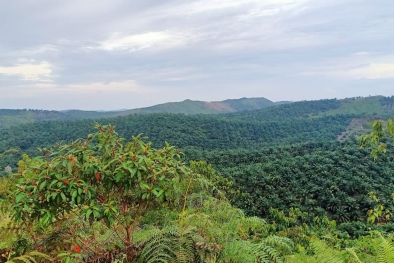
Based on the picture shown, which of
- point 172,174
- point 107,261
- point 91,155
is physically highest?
point 91,155

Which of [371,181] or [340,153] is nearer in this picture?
[371,181]

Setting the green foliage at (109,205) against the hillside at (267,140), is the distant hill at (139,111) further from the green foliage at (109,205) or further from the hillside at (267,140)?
the green foliage at (109,205)

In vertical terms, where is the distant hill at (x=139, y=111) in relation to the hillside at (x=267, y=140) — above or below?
above

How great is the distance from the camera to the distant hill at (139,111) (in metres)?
114

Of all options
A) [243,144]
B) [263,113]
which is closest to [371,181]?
[243,144]

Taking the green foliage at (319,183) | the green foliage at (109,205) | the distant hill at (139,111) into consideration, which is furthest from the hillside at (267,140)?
the distant hill at (139,111)

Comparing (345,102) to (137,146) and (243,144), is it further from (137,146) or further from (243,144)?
(137,146)

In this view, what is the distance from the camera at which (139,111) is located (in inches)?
5531

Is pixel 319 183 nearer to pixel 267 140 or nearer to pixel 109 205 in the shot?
pixel 109 205

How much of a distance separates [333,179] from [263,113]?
249 feet

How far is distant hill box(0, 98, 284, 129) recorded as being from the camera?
4496 inches

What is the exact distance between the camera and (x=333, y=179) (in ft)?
91.4

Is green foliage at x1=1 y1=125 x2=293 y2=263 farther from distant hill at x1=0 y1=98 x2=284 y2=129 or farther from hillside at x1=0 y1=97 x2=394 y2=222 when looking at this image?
distant hill at x1=0 y1=98 x2=284 y2=129

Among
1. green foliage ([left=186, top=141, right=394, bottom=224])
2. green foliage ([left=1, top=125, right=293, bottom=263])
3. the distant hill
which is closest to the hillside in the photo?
green foliage ([left=186, top=141, right=394, bottom=224])
